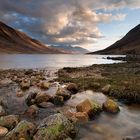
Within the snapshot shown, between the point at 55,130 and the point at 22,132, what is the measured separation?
60.9 inches

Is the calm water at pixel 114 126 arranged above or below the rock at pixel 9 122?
below

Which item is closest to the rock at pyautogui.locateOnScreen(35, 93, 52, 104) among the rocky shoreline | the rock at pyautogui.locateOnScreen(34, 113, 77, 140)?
the rocky shoreline

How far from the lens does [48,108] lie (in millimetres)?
17750

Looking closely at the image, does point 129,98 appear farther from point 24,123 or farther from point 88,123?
point 24,123

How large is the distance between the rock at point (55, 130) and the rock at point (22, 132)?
0.46 metres

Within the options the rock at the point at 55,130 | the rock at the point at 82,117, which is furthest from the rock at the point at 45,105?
the rock at the point at 55,130

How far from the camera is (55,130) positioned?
37.4 feet

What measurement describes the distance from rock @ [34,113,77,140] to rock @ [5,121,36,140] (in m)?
0.46

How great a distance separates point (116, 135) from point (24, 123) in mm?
4601

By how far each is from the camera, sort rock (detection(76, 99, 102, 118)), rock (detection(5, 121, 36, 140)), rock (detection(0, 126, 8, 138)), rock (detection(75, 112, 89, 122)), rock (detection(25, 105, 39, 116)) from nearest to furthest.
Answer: rock (detection(5, 121, 36, 140)), rock (detection(0, 126, 8, 138)), rock (detection(75, 112, 89, 122)), rock (detection(76, 99, 102, 118)), rock (detection(25, 105, 39, 116))

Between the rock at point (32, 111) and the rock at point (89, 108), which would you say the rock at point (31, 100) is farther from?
the rock at point (89, 108)

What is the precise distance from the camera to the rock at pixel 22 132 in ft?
37.7

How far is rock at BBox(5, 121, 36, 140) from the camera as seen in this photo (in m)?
11.5

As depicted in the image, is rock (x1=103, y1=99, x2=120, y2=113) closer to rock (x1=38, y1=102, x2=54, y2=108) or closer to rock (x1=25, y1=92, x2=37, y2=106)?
rock (x1=38, y1=102, x2=54, y2=108)
